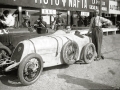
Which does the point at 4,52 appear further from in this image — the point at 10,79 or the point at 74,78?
the point at 74,78

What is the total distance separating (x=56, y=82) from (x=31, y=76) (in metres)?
0.62

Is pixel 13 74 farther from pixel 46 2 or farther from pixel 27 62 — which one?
pixel 46 2

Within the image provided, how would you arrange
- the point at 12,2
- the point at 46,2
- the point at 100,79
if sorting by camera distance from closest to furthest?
the point at 100,79, the point at 12,2, the point at 46,2

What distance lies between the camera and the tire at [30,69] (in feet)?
11.8

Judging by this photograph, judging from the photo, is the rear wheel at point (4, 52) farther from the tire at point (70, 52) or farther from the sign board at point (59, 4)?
the sign board at point (59, 4)

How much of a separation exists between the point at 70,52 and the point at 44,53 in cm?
93

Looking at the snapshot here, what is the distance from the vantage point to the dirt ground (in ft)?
12.2

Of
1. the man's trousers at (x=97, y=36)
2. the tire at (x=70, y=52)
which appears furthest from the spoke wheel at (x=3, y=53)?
→ the man's trousers at (x=97, y=36)

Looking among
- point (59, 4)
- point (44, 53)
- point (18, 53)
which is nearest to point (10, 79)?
point (18, 53)

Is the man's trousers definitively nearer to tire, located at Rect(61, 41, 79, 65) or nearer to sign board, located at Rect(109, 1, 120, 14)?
tire, located at Rect(61, 41, 79, 65)

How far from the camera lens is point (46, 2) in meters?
11.3

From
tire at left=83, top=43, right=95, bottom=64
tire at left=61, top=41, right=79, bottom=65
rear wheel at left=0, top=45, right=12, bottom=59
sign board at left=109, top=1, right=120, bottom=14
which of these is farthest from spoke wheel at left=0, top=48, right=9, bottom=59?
sign board at left=109, top=1, right=120, bottom=14

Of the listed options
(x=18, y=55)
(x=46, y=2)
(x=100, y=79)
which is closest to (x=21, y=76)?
(x=18, y=55)

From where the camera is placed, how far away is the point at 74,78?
4.28 metres
